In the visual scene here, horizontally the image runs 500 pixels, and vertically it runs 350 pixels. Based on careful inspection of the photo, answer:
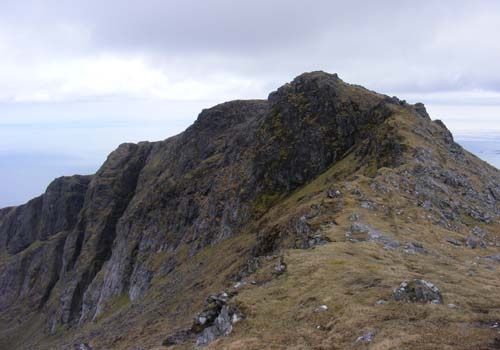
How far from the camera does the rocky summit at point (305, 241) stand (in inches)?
1012

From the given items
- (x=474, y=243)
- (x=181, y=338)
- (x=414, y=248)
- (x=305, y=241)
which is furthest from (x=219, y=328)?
(x=474, y=243)

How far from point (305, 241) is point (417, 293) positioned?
19857mm

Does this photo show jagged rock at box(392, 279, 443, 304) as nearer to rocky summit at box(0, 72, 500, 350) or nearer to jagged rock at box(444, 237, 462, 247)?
rocky summit at box(0, 72, 500, 350)

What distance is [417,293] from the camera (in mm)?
25562

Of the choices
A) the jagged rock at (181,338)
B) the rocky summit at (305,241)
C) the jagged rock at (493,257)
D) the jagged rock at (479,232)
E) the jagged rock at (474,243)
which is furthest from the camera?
the jagged rock at (479,232)

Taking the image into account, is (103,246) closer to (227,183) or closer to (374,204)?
(227,183)

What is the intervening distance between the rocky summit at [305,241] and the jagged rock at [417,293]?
0.08 metres

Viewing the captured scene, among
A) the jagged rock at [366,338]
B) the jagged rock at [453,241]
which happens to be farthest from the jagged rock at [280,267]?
the jagged rock at [453,241]

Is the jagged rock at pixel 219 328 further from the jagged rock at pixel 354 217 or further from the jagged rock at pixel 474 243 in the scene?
the jagged rock at pixel 474 243

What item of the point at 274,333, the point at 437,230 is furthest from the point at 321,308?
the point at 437,230

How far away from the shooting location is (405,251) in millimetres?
Result: 38750

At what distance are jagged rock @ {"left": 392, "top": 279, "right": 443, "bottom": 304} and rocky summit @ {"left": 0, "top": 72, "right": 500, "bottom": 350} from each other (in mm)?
76

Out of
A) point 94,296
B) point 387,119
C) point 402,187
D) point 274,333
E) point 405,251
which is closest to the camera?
point 274,333

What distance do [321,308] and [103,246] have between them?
6498 inches
